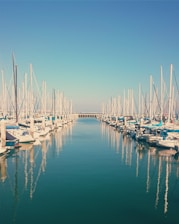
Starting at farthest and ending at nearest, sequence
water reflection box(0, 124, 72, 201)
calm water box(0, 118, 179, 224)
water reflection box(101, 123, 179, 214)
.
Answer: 1. water reflection box(0, 124, 72, 201)
2. water reflection box(101, 123, 179, 214)
3. calm water box(0, 118, 179, 224)

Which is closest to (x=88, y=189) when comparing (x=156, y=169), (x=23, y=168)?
(x=23, y=168)

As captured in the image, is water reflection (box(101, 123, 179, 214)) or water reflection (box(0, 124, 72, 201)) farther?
water reflection (box(0, 124, 72, 201))

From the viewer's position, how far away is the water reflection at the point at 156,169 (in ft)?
68.1

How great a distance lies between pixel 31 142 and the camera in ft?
156

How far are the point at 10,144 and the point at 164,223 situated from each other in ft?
101

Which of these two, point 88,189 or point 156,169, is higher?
point 156,169

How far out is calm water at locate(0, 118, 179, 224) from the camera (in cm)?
1671

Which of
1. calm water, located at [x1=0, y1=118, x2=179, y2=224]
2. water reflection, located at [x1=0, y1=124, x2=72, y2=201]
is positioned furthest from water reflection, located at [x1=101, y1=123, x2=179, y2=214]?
water reflection, located at [x1=0, y1=124, x2=72, y2=201]

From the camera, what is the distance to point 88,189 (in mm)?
22281

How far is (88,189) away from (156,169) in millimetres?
11371

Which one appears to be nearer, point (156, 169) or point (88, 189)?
point (88, 189)

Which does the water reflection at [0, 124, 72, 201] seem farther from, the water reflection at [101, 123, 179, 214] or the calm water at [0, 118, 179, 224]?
the water reflection at [101, 123, 179, 214]

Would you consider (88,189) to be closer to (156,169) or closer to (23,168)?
(23,168)

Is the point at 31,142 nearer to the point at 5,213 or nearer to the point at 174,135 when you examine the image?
the point at 174,135
